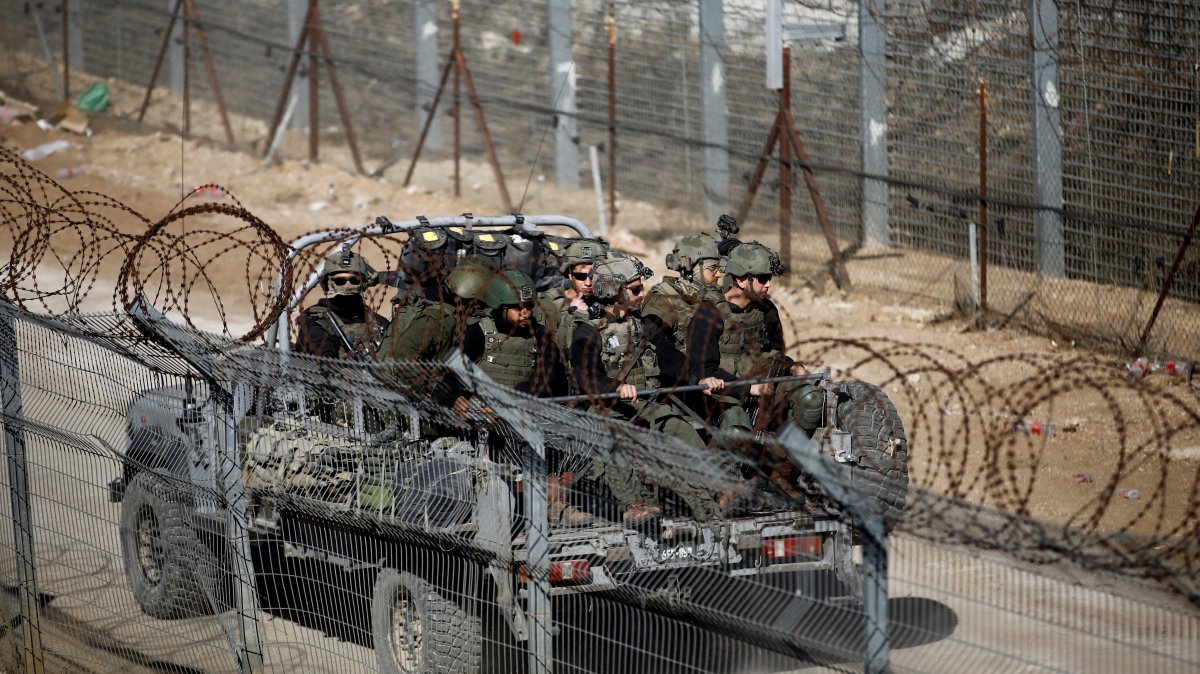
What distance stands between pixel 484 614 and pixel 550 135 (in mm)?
12978

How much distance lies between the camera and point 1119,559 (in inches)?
147

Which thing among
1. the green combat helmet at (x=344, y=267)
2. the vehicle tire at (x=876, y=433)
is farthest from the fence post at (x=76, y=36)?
the vehicle tire at (x=876, y=433)

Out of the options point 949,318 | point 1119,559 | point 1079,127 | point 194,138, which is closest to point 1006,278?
point 949,318

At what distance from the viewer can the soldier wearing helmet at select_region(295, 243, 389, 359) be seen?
7.85m

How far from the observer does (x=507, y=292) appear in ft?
23.2

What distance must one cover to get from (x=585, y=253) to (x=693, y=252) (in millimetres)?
708

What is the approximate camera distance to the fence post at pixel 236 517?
526cm

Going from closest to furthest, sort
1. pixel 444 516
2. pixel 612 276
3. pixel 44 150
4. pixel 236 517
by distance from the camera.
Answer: pixel 444 516, pixel 236 517, pixel 612 276, pixel 44 150

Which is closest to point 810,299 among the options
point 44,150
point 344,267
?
point 344,267

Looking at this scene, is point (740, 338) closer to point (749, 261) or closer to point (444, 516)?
point (749, 261)

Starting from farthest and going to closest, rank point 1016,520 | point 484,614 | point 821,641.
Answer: point 484,614
point 821,641
point 1016,520

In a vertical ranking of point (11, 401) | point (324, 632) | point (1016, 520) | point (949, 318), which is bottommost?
point (949, 318)

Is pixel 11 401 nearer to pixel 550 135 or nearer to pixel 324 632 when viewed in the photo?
pixel 324 632

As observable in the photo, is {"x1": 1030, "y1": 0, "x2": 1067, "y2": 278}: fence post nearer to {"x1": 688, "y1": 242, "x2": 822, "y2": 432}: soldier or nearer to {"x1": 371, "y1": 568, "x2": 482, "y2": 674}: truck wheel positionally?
{"x1": 688, "y1": 242, "x2": 822, "y2": 432}: soldier
